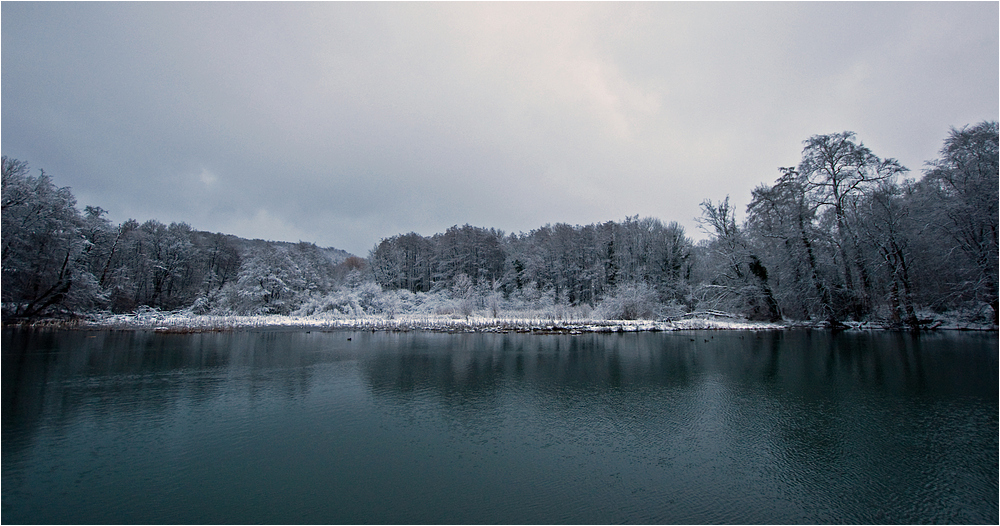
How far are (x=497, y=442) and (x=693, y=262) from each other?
4459 cm

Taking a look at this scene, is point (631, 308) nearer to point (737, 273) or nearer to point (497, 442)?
point (737, 273)

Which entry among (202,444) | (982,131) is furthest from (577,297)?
(202,444)

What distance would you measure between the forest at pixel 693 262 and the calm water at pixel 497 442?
55.3ft

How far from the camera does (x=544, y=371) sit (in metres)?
12.2

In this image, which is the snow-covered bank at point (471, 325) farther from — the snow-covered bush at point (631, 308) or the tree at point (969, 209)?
the tree at point (969, 209)

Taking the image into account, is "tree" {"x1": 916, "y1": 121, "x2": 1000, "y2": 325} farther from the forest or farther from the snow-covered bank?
the snow-covered bank

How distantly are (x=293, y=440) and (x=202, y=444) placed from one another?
3.91 feet

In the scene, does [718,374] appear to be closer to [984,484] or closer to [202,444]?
[984,484]

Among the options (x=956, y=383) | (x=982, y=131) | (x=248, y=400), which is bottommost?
(x=248, y=400)

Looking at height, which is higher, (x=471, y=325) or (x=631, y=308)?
(x=631, y=308)

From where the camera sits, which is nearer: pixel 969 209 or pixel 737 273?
pixel 969 209

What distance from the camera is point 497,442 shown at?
248 inches

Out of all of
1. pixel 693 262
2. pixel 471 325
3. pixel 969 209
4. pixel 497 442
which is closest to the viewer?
pixel 497 442

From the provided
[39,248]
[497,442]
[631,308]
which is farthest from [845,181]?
[39,248]
